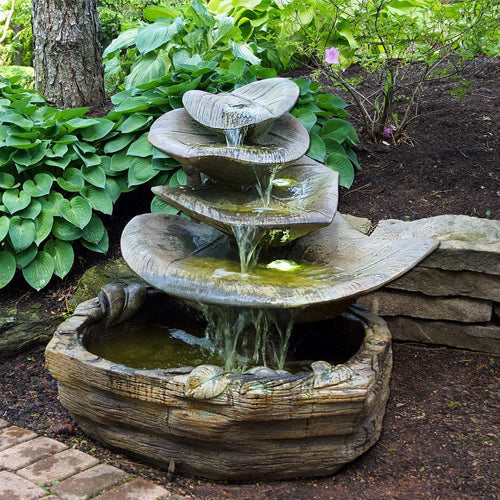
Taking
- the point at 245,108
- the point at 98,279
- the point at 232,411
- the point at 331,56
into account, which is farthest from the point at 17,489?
the point at 331,56

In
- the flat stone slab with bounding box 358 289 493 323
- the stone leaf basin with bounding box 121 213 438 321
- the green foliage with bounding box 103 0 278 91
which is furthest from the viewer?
the green foliage with bounding box 103 0 278 91

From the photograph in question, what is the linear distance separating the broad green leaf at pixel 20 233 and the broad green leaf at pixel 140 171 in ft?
2.57

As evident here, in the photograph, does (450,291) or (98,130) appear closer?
(450,291)

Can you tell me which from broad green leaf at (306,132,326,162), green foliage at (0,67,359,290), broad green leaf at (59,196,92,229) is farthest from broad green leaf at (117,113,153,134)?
broad green leaf at (306,132,326,162)

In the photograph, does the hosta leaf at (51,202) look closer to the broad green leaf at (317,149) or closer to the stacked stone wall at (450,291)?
the broad green leaf at (317,149)

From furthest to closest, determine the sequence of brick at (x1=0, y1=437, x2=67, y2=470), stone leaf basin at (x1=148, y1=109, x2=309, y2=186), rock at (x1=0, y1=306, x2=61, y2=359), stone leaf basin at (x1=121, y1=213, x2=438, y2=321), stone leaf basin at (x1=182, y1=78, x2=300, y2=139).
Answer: rock at (x1=0, y1=306, x2=61, y2=359) → stone leaf basin at (x1=182, y1=78, x2=300, y2=139) → stone leaf basin at (x1=148, y1=109, x2=309, y2=186) → brick at (x1=0, y1=437, x2=67, y2=470) → stone leaf basin at (x1=121, y1=213, x2=438, y2=321)

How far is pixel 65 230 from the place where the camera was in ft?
14.6

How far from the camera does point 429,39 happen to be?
4.72 meters

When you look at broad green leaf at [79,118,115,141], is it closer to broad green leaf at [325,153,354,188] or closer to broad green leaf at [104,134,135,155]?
broad green leaf at [104,134,135,155]

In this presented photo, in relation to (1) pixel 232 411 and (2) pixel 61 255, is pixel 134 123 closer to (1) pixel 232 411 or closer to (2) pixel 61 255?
(2) pixel 61 255

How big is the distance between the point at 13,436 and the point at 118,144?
2.40 m

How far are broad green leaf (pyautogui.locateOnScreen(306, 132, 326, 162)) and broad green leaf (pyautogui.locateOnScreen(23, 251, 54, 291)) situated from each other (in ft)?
6.51

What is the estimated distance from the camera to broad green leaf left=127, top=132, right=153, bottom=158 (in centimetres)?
471

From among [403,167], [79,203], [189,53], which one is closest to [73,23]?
[189,53]
